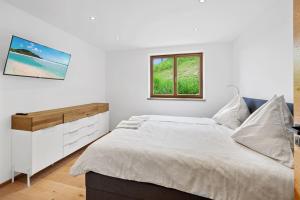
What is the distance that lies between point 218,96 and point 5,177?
3982 millimetres

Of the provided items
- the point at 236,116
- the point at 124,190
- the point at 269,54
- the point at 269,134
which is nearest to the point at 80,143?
the point at 124,190

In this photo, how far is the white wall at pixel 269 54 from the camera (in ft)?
5.46

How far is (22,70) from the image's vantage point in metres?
2.11

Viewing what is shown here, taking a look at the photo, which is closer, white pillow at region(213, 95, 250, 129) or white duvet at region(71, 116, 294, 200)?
white duvet at region(71, 116, 294, 200)

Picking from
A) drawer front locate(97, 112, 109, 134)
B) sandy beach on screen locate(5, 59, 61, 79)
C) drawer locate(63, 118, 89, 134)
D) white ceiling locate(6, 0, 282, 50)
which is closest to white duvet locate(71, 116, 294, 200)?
drawer locate(63, 118, 89, 134)

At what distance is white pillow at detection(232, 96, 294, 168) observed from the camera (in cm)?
121

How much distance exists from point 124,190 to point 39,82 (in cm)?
214

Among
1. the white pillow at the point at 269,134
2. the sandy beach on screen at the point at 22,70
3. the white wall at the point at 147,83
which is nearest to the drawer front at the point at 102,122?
the white wall at the point at 147,83

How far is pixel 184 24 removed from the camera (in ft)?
8.49

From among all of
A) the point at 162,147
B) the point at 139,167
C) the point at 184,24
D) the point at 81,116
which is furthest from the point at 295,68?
the point at 81,116

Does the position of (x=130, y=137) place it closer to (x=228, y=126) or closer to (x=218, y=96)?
(x=228, y=126)

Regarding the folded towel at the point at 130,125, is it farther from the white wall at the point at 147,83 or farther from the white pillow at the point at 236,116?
the white wall at the point at 147,83

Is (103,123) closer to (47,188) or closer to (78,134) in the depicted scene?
(78,134)

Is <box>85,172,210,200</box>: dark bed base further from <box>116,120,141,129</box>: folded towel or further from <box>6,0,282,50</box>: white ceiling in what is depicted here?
<box>6,0,282,50</box>: white ceiling
